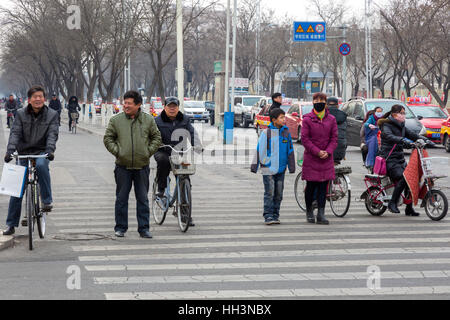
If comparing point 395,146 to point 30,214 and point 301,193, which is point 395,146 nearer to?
point 301,193

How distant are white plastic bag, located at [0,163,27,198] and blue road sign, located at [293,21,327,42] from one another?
3234 centimetres

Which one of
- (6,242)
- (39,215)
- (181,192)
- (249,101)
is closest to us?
(6,242)

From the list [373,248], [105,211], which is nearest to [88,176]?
[105,211]

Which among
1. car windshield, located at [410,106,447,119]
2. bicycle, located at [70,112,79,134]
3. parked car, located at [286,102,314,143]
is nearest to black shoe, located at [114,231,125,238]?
parked car, located at [286,102,314,143]

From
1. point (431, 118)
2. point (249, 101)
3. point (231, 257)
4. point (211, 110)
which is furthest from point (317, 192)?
point (211, 110)

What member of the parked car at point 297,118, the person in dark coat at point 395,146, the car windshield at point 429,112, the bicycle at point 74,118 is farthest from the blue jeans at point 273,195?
the bicycle at point 74,118

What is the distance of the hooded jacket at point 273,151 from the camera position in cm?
1078

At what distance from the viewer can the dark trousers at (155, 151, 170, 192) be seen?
34.0ft

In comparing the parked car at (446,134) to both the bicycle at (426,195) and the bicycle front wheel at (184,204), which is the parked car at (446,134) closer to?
the bicycle at (426,195)

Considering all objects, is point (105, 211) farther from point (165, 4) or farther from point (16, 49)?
point (16, 49)

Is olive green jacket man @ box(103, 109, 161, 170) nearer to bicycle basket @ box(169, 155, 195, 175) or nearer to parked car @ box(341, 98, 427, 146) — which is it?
bicycle basket @ box(169, 155, 195, 175)

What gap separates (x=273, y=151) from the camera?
10.8 metres

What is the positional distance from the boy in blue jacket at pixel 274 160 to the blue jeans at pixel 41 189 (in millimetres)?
2772

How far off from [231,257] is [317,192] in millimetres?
3030
